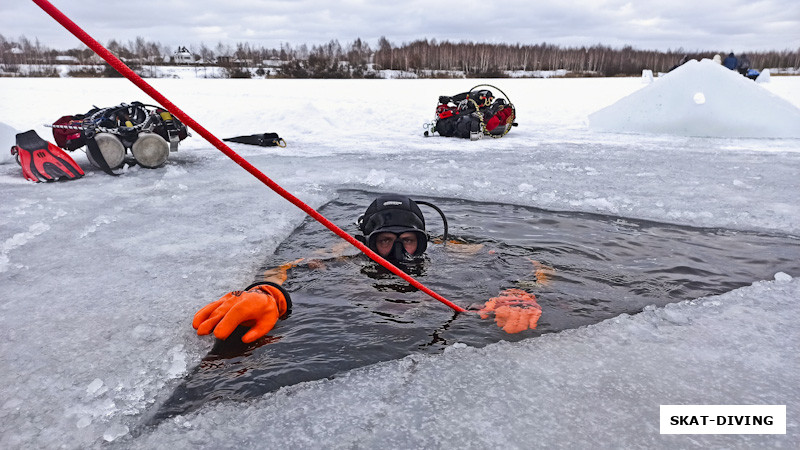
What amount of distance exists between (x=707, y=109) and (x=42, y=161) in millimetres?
10086

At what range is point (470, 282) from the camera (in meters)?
2.86

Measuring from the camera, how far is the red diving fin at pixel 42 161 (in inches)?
200

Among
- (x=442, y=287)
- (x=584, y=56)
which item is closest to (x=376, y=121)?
(x=442, y=287)

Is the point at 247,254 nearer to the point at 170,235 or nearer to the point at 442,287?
the point at 170,235

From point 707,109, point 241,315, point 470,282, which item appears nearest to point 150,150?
point 241,315

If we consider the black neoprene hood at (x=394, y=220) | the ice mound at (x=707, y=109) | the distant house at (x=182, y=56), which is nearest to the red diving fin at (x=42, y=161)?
the black neoprene hood at (x=394, y=220)

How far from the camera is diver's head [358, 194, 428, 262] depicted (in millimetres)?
2943

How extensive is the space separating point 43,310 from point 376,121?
824 centimetres

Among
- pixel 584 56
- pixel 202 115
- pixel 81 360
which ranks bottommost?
pixel 81 360

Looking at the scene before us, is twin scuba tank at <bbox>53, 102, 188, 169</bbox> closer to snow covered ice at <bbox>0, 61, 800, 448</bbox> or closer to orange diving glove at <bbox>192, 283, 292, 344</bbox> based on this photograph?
snow covered ice at <bbox>0, 61, 800, 448</bbox>

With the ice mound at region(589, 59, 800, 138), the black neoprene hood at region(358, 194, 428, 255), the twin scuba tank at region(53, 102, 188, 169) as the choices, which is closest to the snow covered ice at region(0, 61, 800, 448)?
the twin scuba tank at region(53, 102, 188, 169)

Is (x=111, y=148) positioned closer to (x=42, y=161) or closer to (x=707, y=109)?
(x=42, y=161)

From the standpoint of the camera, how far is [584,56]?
42.1m

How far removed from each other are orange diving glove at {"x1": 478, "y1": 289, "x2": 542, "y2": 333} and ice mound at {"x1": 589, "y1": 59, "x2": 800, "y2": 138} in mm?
→ 7966
